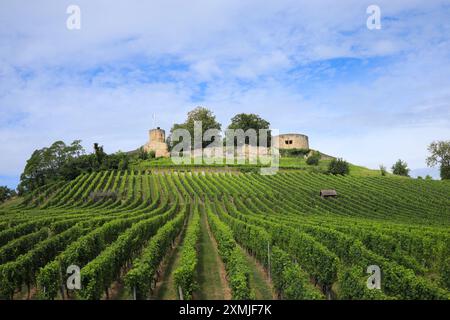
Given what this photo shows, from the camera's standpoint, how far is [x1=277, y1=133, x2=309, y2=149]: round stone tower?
331ft

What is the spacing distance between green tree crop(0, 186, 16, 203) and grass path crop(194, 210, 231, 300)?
2191 inches

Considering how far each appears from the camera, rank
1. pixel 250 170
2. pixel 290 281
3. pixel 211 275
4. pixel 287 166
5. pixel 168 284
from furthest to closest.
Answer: pixel 287 166
pixel 250 170
pixel 211 275
pixel 168 284
pixel 290 281

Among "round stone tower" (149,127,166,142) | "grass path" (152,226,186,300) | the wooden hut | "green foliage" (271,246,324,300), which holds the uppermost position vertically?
"round stone tower" (149,127,166,142)

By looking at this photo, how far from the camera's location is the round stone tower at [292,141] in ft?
331

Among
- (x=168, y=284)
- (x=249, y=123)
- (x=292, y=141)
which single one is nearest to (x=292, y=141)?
(x=292, y=141)

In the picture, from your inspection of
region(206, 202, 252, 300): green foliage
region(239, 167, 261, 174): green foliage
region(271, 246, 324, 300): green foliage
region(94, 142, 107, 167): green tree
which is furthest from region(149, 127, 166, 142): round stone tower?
region(271, 246, 324, 300): green foliage

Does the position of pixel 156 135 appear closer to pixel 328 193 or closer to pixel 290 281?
pixel 328 193

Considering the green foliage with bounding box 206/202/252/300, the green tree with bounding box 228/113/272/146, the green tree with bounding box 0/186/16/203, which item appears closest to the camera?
the green foliage with bounding box 206/202/252/300

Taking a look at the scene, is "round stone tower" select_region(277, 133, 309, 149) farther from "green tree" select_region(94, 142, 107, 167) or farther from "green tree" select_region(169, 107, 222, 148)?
"green tree" select_region(94, 142, 107, 167)

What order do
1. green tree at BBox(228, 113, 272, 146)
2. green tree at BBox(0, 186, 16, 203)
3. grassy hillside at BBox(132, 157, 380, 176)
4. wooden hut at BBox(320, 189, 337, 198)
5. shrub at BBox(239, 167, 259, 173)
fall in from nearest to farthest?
1. wooden hut at BBox(320, 189, 337, 198)
2. green tree at BBox(0, 186, 16, 203)
3. shrub at BBox(239, 167, 259, 173)
4. grassy hillside at BBox(132, 157, 380, 176)
5. green tree at BBox(228, 113, 272, 146)

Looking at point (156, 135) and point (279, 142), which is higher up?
point (156, 135)

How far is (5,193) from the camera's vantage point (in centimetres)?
7025

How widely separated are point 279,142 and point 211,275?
280ft

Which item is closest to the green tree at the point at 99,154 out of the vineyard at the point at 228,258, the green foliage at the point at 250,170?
the green foliage at the point at 250,170
